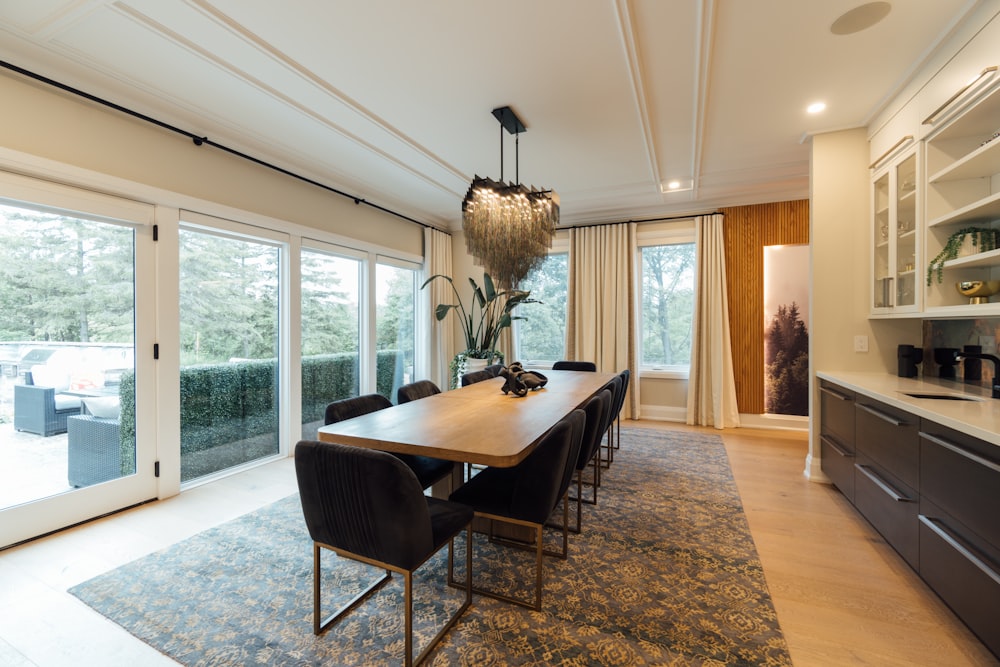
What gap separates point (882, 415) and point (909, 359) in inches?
38.0

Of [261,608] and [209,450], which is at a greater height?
[209,450]

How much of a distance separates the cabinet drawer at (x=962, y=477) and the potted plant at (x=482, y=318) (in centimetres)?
364

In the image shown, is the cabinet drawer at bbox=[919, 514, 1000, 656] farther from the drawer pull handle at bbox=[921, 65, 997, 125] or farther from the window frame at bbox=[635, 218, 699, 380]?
the window frame at bbox=[635, 218, 699, 380]

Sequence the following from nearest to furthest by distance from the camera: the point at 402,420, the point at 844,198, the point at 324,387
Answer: the point at 402,420
the point at 844,198
the point at 324,387

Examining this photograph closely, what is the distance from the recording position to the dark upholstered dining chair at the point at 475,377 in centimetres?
368

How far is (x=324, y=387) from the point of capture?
4.40 meters

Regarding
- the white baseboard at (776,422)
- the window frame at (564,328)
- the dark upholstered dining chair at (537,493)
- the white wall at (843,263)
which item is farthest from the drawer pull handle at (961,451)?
the window frame at (564,328)

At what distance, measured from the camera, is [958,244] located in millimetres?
2328

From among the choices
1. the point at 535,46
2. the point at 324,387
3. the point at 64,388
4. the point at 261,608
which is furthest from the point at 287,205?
the point at 261,608

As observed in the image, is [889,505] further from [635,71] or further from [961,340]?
[635,71]

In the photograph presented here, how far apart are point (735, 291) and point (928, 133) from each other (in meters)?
2.77

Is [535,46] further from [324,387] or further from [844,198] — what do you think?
[324,387]

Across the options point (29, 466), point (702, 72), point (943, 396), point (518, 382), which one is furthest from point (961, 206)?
point (29, 466)

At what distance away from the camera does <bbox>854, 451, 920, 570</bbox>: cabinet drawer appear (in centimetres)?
196
